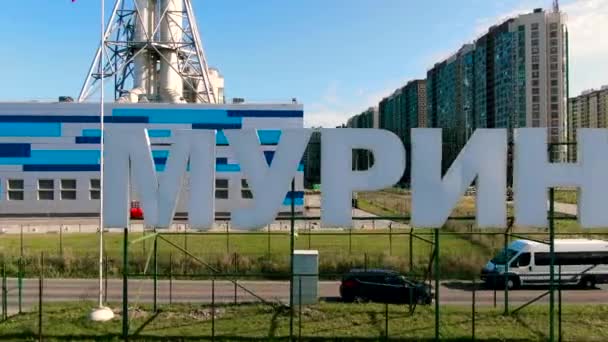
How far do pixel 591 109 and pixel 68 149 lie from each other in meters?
122

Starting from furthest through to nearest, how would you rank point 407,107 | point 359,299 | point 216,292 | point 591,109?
point 407,107 < point 591,109 < point 216,292 < point 359,299

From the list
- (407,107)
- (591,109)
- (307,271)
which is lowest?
(307,271)

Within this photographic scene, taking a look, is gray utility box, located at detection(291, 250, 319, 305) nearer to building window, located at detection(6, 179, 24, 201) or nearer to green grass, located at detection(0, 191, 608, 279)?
green grass, located at detection(0, 191, 608, 279)

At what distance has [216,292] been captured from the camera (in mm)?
25000

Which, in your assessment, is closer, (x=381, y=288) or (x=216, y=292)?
(x=381, y=288)

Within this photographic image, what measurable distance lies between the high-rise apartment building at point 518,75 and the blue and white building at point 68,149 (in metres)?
42.2

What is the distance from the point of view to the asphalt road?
912 inches

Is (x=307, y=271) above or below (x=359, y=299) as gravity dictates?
above

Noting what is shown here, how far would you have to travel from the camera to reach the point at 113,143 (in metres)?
16.9

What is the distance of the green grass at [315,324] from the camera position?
55.5ft

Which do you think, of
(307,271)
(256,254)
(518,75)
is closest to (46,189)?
(256,254)

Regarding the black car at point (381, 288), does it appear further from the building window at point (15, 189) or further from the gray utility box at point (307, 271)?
the building window at point (15, 189)

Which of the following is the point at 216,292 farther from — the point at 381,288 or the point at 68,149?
the point at 68,149

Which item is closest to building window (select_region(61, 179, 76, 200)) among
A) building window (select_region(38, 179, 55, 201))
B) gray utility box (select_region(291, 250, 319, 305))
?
building window (select_region(38, 179, 55, 201))
